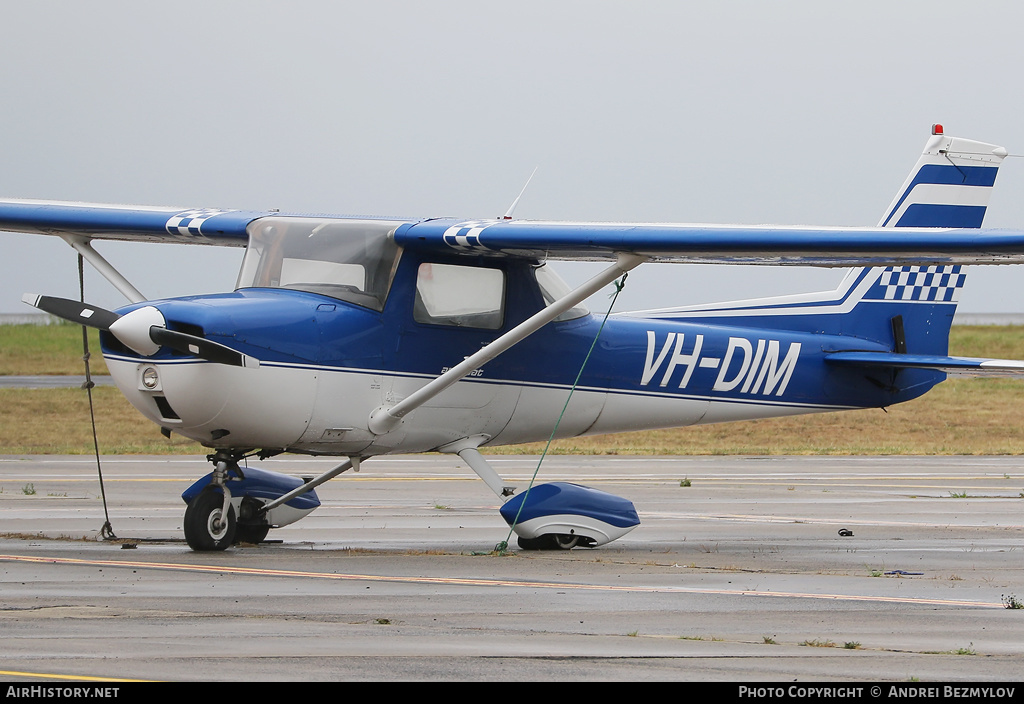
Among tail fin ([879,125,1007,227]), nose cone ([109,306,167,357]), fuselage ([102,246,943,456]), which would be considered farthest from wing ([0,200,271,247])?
tail fin ([879,125,1007,227])

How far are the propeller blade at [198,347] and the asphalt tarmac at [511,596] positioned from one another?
1454 millimetres

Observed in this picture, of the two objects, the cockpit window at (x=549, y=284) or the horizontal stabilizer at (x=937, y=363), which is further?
the horizontal stabilizer at (x=937, y=363)

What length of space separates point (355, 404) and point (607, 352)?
2639 millimetres

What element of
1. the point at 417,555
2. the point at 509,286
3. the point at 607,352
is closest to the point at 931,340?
the point at 607,352

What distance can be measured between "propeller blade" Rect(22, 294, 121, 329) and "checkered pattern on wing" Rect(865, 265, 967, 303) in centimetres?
831

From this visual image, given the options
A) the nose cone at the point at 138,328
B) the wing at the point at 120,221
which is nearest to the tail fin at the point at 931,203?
the wing at the point at 120,221

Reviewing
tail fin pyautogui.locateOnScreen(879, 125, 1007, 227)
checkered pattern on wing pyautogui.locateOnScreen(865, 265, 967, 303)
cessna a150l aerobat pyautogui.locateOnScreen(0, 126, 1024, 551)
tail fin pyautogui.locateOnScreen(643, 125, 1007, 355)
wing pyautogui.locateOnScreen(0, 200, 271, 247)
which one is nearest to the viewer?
cessna a150l aerobat pyautogui.locateOnScreen(0, 126, 1024, 551)

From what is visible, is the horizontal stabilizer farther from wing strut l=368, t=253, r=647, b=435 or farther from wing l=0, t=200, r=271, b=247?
wing l=0, t=200, r=271, b=247

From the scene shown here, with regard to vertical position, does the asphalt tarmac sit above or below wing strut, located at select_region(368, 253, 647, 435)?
below

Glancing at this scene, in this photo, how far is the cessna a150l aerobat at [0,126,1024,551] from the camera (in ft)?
31.8

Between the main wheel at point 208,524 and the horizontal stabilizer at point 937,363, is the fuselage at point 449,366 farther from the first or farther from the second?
the main wheel at point 208,524

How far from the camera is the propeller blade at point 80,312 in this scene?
30.9 ft
